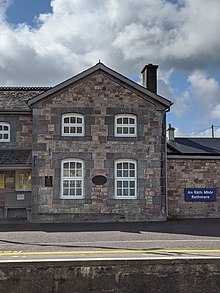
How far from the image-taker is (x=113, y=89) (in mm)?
20062

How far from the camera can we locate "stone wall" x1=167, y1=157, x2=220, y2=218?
20547 mm

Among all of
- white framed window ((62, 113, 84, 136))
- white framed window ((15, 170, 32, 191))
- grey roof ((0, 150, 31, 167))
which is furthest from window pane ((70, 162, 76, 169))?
white framed window ((15, 170, 32, 191))

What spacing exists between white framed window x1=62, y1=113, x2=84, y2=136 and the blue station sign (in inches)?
243

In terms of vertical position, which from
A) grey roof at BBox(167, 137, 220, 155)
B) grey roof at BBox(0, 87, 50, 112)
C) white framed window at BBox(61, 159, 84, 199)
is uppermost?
grey roof at BBox(0, 87, 50, 112)

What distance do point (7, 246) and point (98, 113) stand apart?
955 cm

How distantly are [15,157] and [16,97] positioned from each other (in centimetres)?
443

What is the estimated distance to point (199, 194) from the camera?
67.6 ft

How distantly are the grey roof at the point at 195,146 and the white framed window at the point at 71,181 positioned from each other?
212 inches

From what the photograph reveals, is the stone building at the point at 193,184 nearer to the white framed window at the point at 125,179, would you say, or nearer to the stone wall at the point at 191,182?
the stone wall at the point at 191,182

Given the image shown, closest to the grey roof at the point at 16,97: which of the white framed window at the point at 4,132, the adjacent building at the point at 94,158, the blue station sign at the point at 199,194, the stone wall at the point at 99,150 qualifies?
the adjacent building at the point at 94,158

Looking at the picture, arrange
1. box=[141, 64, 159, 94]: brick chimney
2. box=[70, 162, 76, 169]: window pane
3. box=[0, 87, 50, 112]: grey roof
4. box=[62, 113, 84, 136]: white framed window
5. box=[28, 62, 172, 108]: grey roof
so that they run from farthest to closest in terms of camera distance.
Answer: box=[141, 64, 159, 94]: brick chimney < box=[0, 87, 50, 112]: grey roof < box=[28, 62, 172, 108]: grey roof < box=[62, 113, 84, 136]: white framed window < box=[70, 162, 76, 169]: window pane

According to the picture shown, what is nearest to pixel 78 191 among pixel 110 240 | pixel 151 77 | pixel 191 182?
pixel 191 182

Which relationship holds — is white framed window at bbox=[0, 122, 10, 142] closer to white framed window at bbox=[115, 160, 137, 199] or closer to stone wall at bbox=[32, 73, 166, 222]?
stone wall at bbox=[32, 73, 166, 222]

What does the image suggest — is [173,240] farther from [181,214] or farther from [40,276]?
[181,214]
